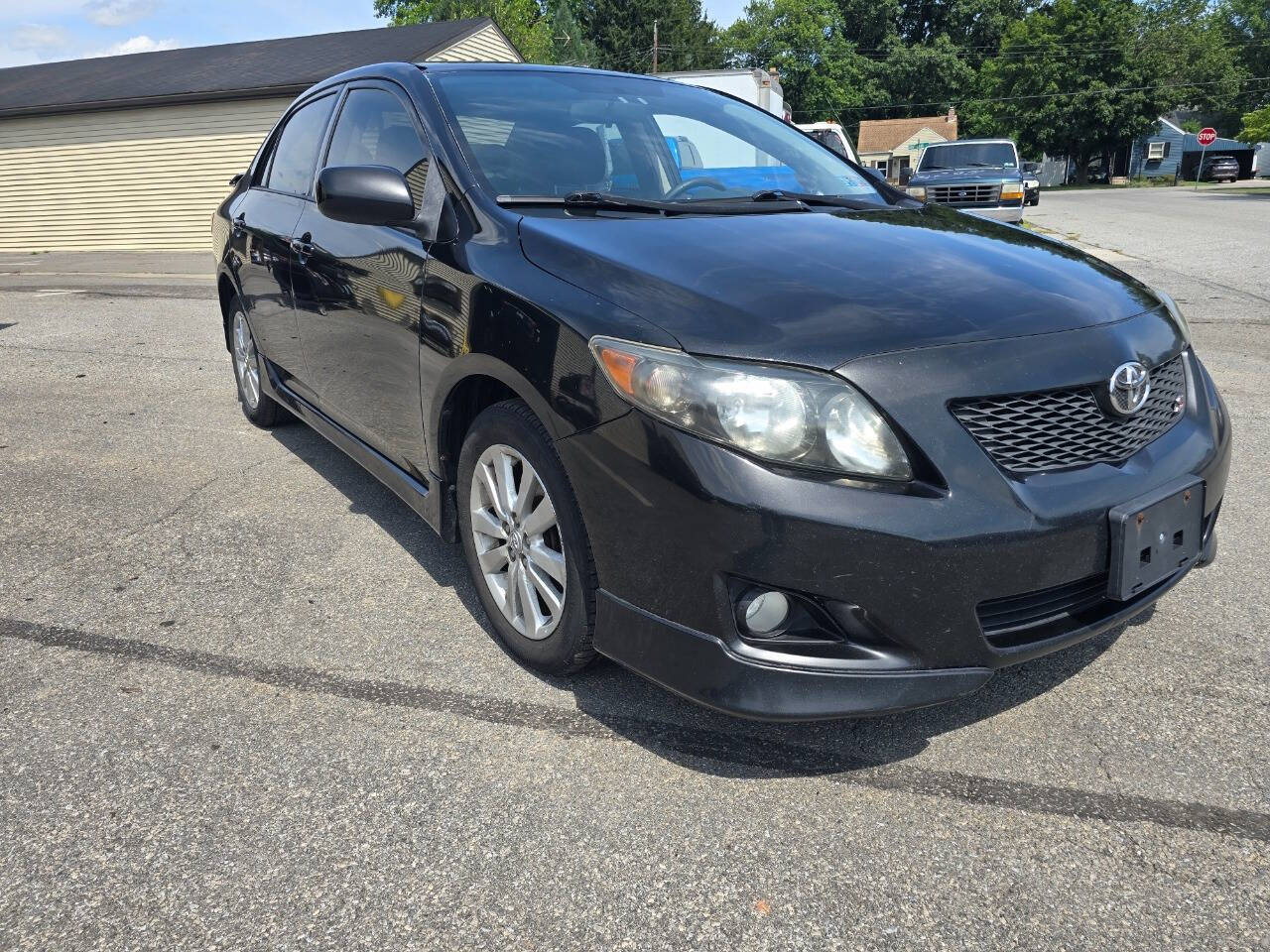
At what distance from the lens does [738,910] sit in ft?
6.51

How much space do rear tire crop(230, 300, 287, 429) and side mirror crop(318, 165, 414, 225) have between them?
2236 mm

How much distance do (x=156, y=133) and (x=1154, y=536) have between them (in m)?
21.0

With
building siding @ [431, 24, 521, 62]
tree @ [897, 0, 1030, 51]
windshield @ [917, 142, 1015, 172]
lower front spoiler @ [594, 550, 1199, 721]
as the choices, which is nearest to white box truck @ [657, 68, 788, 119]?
windshield @ [917, 142, 1015, 172]

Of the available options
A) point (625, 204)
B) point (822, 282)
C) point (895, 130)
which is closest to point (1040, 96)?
point (895, 130)

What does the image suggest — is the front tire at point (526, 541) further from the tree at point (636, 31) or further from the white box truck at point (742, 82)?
the tree at point (636, 31)

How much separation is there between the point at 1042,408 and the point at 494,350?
1346mm

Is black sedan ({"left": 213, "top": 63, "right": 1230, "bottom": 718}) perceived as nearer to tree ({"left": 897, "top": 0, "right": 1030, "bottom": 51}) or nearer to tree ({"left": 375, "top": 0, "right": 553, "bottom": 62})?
tree ({"left": 375, "top": 0, "right": 553, "bottom": 62})

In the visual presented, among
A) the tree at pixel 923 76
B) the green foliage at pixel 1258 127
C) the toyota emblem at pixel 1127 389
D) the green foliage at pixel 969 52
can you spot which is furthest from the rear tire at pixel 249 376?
the tree at pixel 923 76

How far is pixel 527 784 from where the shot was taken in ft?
7.83

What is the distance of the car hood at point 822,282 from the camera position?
222 cm

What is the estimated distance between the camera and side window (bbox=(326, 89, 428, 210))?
327 cm

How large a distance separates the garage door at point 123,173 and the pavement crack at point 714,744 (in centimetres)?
1735

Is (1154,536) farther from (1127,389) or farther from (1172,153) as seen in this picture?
(1172,153)

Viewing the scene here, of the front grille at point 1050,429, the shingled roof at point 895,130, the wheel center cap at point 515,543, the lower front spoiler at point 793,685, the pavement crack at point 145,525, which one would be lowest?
the pavement crack at point 145,525
